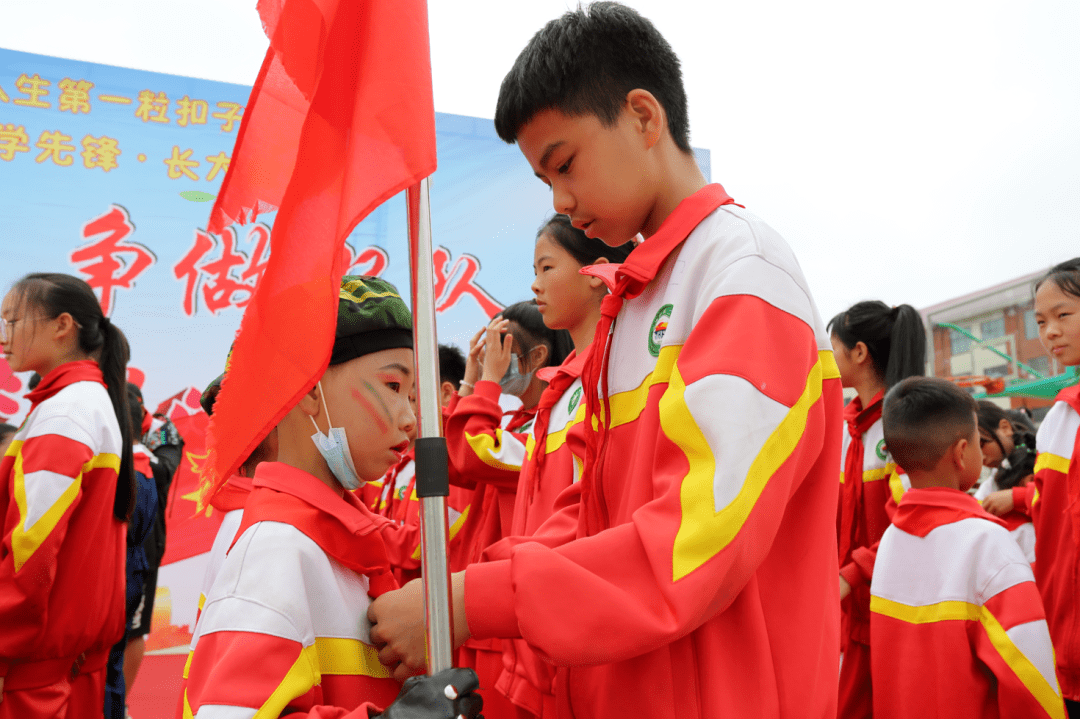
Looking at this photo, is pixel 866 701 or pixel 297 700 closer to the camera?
pixel 297 700

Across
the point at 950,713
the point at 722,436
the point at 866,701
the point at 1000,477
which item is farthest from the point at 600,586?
the point at 1000,477

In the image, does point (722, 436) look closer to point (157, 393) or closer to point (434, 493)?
point (434, 493)

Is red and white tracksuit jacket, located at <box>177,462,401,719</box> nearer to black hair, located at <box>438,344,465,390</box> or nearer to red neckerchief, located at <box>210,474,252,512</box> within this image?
red neckerchief, located at <box>210,474,252,512</box>

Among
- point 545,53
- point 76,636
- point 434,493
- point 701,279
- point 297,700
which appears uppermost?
point 545,53

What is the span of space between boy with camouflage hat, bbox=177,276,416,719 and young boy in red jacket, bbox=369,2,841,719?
130 mm

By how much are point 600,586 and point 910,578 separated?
2.12 metres

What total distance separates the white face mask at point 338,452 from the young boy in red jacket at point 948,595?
1970mm

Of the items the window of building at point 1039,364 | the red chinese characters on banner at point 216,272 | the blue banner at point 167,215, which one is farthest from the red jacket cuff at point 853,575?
the window of building at point 1039,364

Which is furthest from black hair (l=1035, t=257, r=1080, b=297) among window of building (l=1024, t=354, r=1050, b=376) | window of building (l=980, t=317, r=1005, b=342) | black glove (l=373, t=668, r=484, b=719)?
window of building (l=980, t=317, r=1005, b=342)

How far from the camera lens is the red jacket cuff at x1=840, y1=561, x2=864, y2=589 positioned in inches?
128

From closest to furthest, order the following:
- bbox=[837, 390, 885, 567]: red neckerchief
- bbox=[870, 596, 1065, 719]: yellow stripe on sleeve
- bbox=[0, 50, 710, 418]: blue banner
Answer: bbox=[870, 596, 1065, 719]: yellow stripe on sleeve, bbox=[837, 390, 885, 567]: red neckerchief, bbox=[0, 50, 710, 418]: blue banner

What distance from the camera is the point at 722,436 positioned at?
0.99 metres

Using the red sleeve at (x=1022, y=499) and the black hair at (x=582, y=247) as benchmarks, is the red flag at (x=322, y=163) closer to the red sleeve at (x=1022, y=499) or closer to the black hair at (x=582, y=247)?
the black hair at (x=582, y=247)

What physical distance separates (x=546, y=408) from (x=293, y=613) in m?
1.43
